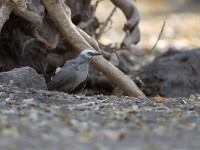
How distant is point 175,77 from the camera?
977 cm

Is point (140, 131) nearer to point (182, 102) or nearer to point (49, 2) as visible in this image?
point (182, 102)

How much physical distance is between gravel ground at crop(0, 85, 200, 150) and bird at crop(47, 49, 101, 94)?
787 mm

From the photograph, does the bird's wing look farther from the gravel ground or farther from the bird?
the gravel ground

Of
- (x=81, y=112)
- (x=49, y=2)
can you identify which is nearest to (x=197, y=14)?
(x=49, y=2)

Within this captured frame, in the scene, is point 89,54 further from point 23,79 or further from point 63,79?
point 23,79

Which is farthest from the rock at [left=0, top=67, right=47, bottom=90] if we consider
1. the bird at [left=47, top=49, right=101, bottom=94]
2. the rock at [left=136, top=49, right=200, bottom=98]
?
the rock at [left=136, top=49, right=200, bottom=98]

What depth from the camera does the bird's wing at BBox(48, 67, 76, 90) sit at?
785cm

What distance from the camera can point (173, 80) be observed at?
9742 millimetres

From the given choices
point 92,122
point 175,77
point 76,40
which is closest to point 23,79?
point 76,40

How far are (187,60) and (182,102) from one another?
2.76 m

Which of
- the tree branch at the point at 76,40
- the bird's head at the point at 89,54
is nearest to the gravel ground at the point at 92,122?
the bird's head at the point at 89,54

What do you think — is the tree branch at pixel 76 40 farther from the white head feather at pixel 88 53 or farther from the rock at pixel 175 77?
the rock at pixel 175 77

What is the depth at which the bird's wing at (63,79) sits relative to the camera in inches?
309

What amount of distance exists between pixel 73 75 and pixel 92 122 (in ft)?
8.73
